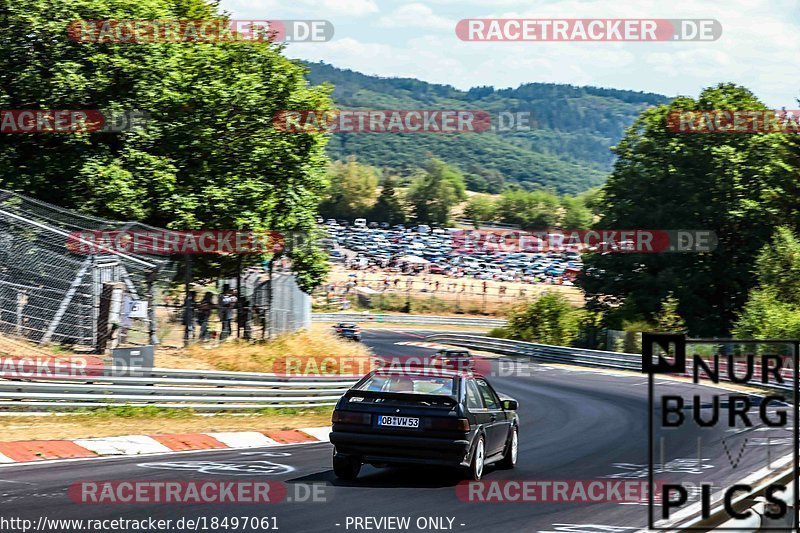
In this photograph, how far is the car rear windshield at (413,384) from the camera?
1136 cm

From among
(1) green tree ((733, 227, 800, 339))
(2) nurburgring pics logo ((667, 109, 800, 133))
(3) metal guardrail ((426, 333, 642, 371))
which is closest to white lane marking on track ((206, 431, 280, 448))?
(3) metal guardrail ((426, 333, 642, 371))

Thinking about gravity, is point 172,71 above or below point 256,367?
above

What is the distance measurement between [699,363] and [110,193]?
1988 cm

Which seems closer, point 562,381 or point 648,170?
point 562,381

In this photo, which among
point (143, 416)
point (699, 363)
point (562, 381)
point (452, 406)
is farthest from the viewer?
point (562, 381)

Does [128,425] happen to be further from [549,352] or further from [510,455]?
[549,352]

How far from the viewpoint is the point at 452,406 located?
11031 millimetres

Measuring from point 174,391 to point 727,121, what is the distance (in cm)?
4225

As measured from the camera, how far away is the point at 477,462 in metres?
11.4

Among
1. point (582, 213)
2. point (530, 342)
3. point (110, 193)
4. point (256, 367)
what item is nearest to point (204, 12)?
point (110, 193)

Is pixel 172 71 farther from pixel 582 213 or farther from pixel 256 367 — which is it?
pixel 582 213

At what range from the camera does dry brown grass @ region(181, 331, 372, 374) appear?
23609 mm

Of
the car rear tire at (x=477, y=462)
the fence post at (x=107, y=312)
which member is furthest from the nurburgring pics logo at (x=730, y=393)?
the fence post at (x=107, y=312)

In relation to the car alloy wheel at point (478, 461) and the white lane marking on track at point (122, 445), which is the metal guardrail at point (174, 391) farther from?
the car alloy wheel at point (478, 461)
